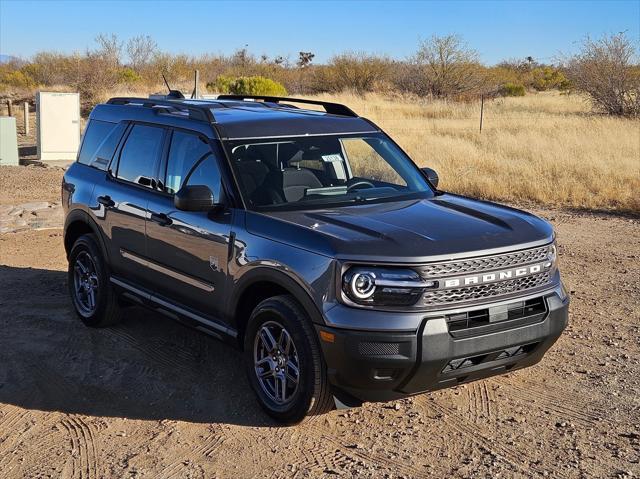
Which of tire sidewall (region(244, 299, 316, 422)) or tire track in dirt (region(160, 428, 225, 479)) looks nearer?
tire track in dirt (region(160, 428, 225, 479))

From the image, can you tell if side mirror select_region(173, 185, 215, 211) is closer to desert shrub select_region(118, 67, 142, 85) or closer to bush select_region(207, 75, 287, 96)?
bush select_region(207, 75, 287, 96)

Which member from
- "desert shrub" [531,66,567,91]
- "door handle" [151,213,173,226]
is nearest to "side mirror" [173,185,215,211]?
"door handle" [151,213,173,226]

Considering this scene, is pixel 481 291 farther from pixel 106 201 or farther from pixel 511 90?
pixel 511 90

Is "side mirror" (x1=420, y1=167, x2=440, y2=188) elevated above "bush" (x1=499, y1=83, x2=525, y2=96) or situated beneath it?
situated beneath

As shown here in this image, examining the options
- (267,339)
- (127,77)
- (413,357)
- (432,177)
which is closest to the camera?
(413,357)

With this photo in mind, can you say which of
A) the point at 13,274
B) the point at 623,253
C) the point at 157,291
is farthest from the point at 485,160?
the point at 157,291

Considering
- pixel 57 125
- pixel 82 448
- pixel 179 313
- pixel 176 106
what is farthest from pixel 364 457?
pixel 57 125

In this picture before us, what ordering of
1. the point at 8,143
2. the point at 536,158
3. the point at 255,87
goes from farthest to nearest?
the point at 255,87, the point at 8,143, the point at 536,158

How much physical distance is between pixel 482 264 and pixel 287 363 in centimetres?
123

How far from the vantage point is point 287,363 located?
4.60 meters

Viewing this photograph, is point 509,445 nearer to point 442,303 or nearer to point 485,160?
point 442,303

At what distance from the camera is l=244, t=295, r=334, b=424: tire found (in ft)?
14.3

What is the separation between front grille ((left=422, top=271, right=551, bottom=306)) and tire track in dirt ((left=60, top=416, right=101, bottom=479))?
193cm

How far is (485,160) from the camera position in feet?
53.3
